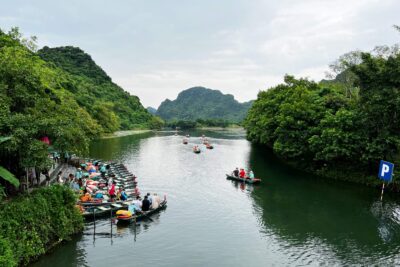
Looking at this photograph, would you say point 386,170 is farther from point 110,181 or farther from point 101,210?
point 110,181

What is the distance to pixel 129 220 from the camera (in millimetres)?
23547

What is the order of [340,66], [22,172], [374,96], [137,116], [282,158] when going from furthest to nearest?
[137,116], [340,66], [282,158], [374,96], [22,172]

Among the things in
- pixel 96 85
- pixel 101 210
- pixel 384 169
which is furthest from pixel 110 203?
pixel 96 85

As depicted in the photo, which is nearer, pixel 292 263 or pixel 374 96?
pixel 292 263

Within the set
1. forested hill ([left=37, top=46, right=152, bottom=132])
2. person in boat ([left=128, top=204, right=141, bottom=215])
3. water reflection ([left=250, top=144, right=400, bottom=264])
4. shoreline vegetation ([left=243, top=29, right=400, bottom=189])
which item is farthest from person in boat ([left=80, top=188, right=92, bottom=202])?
forested hill ([left=37, top=46, right=152, bottom=132])

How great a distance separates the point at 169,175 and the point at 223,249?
23061mm

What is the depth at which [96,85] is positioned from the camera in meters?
158

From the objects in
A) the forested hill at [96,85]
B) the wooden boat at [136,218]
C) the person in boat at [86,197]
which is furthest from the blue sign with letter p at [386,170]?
the forested hill at [96,85]

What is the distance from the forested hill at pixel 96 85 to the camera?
13075 centimetres

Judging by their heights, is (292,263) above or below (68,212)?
below

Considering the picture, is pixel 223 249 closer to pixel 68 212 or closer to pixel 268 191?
pixel 68 212

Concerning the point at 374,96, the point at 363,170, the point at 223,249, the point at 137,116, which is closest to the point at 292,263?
the point at 223,249

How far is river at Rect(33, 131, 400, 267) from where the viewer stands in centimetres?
1902

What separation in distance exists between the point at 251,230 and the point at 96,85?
147679mm
